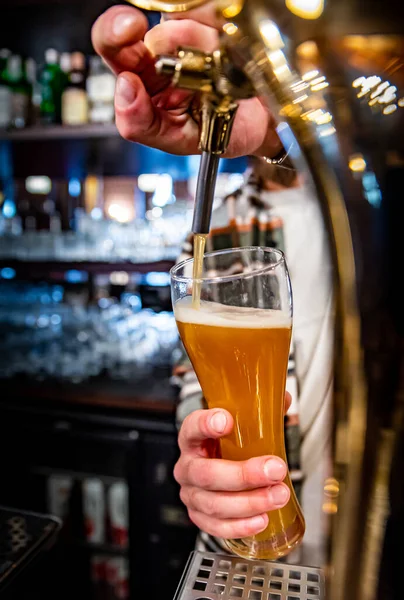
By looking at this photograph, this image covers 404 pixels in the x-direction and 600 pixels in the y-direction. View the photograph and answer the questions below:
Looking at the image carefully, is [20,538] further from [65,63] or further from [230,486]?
[65,63]

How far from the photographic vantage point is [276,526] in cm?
62

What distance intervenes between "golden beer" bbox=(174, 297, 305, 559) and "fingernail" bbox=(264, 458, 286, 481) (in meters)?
0.08

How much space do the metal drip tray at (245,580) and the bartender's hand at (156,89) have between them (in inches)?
17.0

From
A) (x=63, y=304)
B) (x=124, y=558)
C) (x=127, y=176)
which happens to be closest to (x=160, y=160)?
(x=127, y=176)

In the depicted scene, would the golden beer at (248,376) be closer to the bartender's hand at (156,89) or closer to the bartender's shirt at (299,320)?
the bartender's hand at (156,89)

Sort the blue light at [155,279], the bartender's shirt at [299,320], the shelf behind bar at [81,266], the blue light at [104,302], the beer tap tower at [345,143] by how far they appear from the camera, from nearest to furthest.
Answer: the beer tap tower at [345,143]
the bartender's shirt at [299,320]
the shelf behind bar at [81,266]
the blue light at [155,279]
the blue light at [104,302]

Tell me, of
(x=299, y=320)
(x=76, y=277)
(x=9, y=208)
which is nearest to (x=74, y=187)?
(x=9, y=208)

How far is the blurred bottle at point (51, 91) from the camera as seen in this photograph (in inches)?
88.4

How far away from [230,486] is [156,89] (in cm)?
42

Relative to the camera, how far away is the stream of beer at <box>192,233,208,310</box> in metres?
0.47

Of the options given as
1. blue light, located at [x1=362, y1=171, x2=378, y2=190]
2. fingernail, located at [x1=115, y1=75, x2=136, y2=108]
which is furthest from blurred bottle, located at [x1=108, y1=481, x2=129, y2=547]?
blue light, located at [x1=362, y1=171, x2=378, y2=190]

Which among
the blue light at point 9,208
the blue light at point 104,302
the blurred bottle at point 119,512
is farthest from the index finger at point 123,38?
the blue light at point 9,208

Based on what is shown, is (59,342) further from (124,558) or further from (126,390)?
(124,558)

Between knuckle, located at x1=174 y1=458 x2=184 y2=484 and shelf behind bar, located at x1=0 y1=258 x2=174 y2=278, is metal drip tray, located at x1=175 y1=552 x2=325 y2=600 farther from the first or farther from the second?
shelf behind bar, located at x1=0 y1=258 x2=174 y2=278
